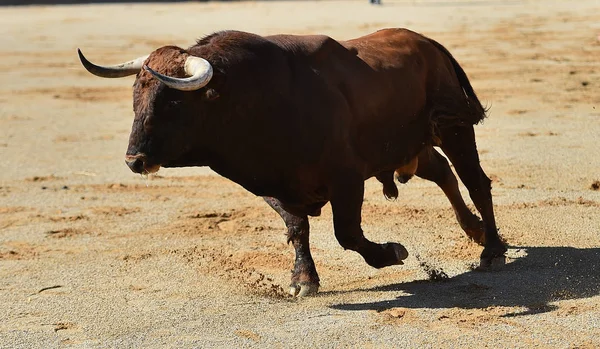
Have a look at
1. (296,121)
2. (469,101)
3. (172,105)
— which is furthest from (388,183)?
(172,105)

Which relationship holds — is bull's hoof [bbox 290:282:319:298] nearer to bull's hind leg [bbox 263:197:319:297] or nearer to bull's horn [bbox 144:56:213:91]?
bull's hind leg [bbox 263:197:319:297]

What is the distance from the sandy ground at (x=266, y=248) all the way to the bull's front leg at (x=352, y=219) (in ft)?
0.76

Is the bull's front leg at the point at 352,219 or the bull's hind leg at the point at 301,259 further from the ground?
the bull's front leg at the point at 352,219

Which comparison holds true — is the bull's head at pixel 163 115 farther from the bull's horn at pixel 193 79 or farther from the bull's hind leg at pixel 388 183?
the bull's hind leg at pixel 388 183

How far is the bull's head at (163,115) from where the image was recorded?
219 inches

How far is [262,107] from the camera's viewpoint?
5.75 m

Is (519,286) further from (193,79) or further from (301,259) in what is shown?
(193,79)

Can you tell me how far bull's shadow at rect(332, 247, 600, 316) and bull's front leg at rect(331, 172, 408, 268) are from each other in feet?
0.83

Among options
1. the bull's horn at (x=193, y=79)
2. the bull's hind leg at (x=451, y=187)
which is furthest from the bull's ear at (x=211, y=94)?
the bull's hind leg at (x=451, y=187)

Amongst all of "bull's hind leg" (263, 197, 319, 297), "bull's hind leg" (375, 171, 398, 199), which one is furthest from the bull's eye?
"bull's hind leg" (375, 171, 398, 199)

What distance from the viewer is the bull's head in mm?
5551

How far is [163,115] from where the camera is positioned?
5.57 m

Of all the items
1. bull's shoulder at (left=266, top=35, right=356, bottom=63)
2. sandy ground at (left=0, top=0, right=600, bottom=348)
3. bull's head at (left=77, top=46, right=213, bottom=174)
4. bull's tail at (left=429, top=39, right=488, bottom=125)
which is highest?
bull's shoulder at (left=266, top=35, right=356, bottom=63)

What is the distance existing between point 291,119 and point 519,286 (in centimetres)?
161
